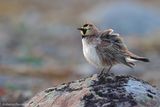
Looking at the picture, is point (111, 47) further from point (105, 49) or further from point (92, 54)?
point (92, 54)

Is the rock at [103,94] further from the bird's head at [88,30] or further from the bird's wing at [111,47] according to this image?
the bird's head at [88,30]

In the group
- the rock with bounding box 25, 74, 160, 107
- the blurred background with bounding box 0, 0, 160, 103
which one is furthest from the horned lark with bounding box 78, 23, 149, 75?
the blurred background with bounding box 0, 0, 160, 103

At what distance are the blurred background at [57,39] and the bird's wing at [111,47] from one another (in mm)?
3555

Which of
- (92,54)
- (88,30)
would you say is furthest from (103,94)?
(88,30)

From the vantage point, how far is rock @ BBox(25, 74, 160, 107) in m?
9.71

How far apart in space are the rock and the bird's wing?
620 mm

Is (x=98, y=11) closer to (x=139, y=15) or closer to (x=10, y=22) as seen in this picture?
(x=139, y=15)

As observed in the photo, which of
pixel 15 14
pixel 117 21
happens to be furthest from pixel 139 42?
pixel 15 14

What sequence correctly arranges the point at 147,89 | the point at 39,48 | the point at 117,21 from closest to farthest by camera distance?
the point at 147,89 → the point at 39,48 → the point at 117,21

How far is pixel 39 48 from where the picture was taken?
27.3 meters

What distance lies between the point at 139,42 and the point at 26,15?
27.1 ft

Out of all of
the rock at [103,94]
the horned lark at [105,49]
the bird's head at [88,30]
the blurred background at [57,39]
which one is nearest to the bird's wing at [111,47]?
the horned lark at [105,49]

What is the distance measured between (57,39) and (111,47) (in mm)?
19552

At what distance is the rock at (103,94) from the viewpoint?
9.71m
